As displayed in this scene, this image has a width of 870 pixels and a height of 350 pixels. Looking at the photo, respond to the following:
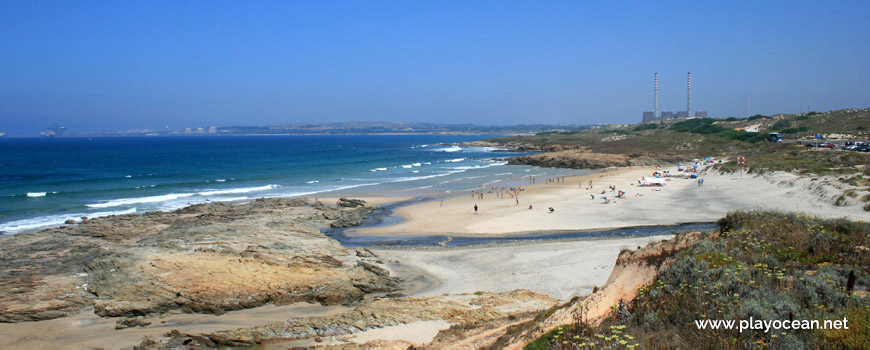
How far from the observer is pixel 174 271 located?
16438 mm

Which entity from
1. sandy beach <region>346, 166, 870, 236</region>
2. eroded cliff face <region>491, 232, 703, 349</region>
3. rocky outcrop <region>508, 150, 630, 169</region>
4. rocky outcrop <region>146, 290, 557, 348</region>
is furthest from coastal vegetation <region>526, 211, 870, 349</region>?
rocky outcrop <region>508, 150, 630, 169</region>

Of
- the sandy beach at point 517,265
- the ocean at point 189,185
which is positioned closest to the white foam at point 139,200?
the ocean at point 189,185

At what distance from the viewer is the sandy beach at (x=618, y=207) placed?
26.9 metres

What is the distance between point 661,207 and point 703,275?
25597 mm

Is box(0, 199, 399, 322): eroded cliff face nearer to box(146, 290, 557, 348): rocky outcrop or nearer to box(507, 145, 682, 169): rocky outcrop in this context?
box(146, 290, 557, 348): rocky outcrop

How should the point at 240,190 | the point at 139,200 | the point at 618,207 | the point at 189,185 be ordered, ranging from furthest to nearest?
the point at 189,185
the point at 240,190
the point at 139,200
the point at 618,207

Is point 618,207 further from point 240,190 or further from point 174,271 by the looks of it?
point 240,190

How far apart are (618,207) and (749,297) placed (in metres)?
25.8

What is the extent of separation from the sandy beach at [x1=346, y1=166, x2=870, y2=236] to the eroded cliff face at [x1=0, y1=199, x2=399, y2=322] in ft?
23.2

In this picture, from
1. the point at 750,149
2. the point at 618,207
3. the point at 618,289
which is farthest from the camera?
the point at 750,149

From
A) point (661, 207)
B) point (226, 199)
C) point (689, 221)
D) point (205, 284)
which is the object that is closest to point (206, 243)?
point (205, 284)

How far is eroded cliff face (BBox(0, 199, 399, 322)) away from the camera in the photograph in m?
14.5

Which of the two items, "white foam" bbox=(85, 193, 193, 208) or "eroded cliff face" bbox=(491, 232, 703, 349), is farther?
"white foam" bbox=(85, 193, 193, 208)

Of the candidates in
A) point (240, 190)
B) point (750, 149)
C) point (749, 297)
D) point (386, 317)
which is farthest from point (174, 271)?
point (750, 149)
